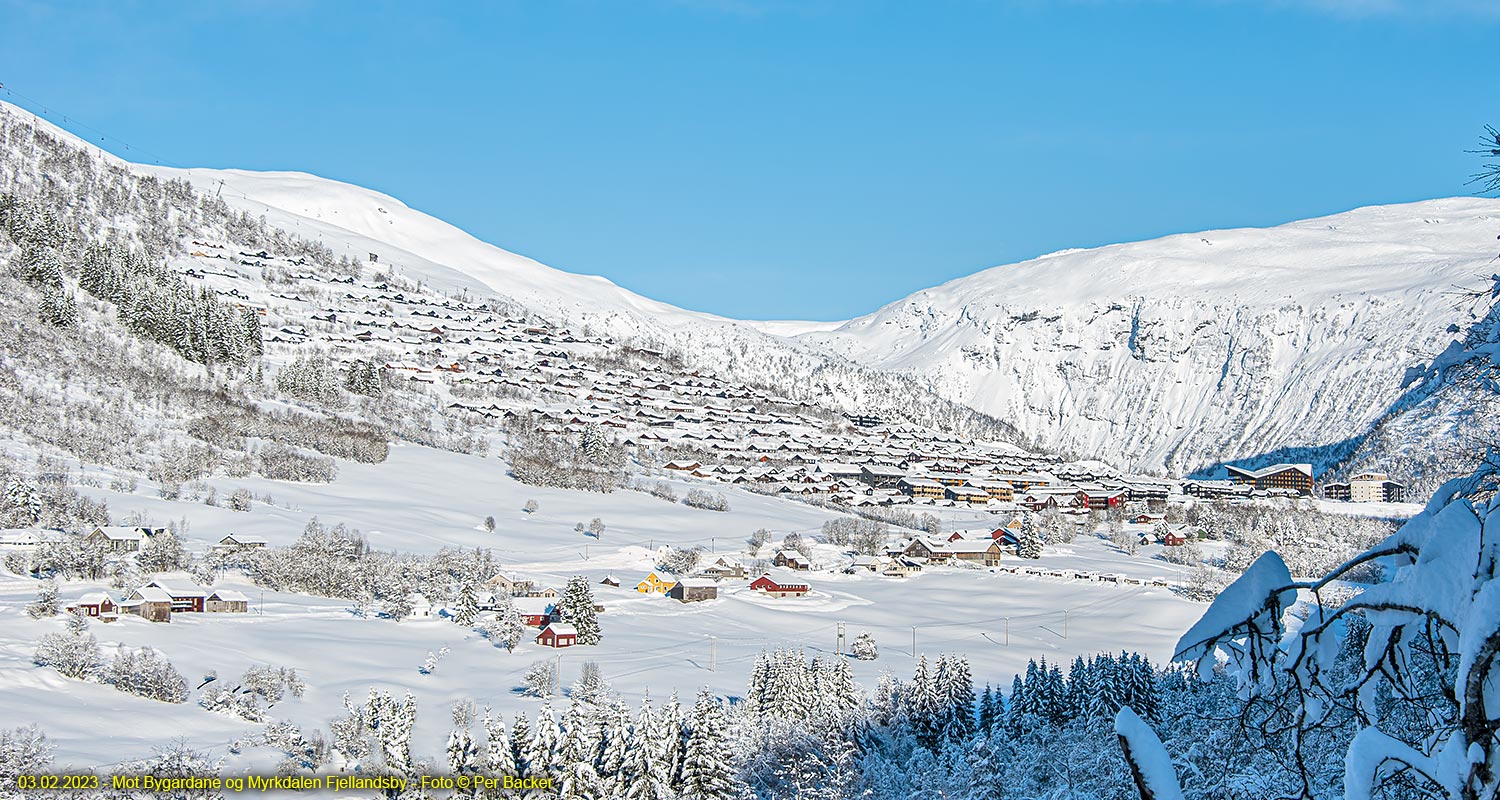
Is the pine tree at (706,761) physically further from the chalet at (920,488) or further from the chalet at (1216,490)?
the chalet at (1216,490)

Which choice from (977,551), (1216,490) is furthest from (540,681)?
(1216,490)

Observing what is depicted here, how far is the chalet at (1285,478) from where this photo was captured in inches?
5315

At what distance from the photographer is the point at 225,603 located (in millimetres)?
46969

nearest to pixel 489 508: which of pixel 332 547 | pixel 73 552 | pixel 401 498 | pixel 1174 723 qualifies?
pixel 401 498

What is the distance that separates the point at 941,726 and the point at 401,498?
175 feet

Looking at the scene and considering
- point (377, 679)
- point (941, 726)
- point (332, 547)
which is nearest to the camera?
point (941, 726)

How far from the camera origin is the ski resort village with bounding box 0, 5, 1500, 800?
509cm

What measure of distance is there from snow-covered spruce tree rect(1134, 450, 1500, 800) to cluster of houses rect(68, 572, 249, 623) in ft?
149

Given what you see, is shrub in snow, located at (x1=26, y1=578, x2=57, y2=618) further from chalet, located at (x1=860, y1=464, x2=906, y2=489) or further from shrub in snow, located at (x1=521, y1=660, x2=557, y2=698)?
chalet, located at (x1=860, y1=464, x2=906, y2=489)

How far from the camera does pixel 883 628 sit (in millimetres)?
54625

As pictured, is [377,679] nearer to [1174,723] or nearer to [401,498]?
[1174,723]

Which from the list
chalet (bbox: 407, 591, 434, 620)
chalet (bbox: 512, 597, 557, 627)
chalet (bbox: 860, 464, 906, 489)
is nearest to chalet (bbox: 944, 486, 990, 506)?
chalet (bbox: 860, 464, 906, 489)

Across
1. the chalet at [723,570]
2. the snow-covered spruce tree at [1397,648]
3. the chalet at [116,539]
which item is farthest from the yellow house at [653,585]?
the snow-covered spruce tree at [1397,648]

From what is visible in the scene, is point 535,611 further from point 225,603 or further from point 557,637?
point 225,603
